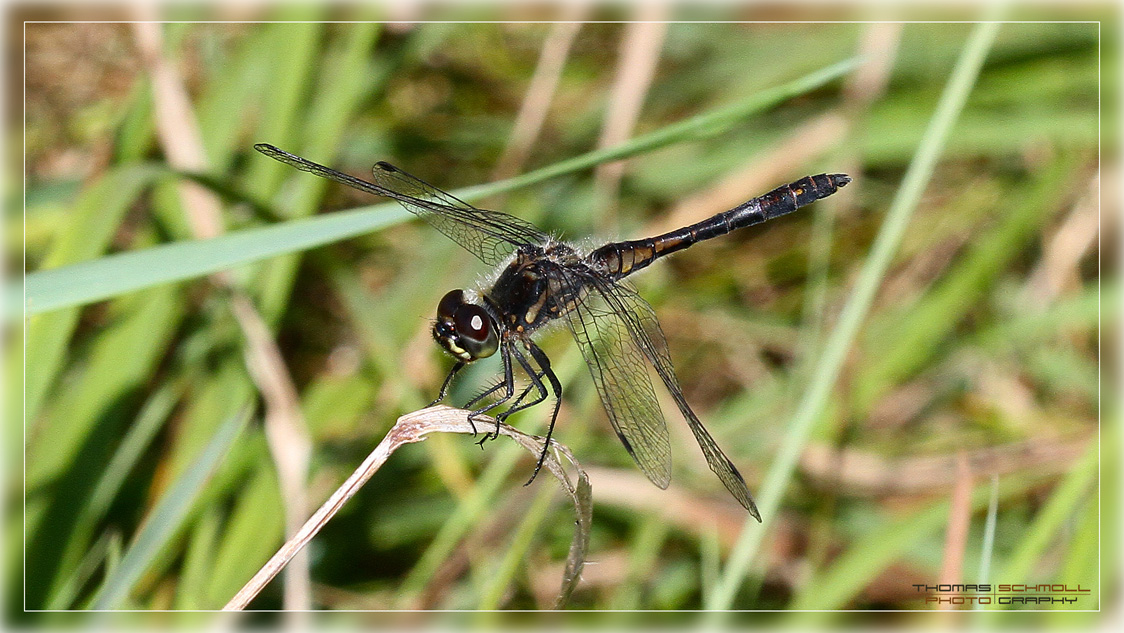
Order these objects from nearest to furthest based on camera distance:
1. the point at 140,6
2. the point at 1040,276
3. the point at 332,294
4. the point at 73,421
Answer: the point at 73,421, the point at 140,6, the point at 332,294, the point at 1040,276

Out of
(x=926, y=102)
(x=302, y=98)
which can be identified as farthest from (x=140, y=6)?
(x=926, y=102)

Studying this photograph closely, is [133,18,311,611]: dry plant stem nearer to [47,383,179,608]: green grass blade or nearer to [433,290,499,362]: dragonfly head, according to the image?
[47,383,179,608]: green grass blade

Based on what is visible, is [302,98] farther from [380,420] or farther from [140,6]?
[380,420]

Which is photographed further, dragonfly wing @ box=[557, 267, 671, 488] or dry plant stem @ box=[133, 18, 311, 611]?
dry plant stem @ box=[133, 18, 311, 611]

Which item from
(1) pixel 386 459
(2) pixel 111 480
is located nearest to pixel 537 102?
(2) pixel 111 480

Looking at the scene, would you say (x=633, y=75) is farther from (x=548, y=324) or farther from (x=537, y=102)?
(x=548, y=324)

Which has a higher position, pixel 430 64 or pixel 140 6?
pixel 430 64

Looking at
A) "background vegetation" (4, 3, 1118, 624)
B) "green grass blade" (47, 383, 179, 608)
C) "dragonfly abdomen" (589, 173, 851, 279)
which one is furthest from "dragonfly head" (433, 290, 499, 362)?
"green grass blade" (47, 383, 179, 608)
